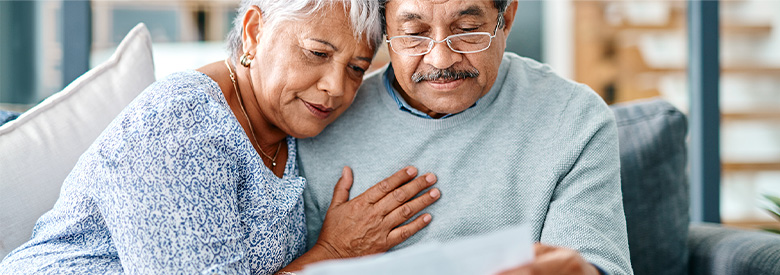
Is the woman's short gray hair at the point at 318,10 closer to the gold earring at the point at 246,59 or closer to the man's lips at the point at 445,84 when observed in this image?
the gold earring at the point at 246,59

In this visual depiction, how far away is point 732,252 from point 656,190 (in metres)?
0.22

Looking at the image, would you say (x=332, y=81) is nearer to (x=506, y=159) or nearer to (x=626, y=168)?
(x=506, y=159)

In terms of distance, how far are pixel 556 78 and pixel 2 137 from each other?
3.99 feet

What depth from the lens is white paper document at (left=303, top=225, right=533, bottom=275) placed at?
66 centimetres

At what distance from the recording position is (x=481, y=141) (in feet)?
4.27

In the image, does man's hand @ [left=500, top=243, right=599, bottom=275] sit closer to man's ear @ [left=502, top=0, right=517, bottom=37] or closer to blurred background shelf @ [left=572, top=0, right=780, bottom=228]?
man's ear @ [left=502, top=0, right=517, bottom=37]

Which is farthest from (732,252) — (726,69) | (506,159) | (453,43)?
(726,69)

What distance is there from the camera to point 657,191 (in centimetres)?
150

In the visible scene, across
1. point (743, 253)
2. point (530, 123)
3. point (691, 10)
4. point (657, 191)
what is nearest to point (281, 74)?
point (530, 123)

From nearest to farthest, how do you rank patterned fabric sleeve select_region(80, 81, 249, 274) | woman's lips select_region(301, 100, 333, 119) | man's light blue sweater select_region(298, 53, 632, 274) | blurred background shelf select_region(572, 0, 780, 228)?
patterned fabric sleeve select_region(80, 81, 249, 274), man's light blue sweater select_region(298, 53, 632, 274), woman's lips select_region(301, 100, 333, 119), blurred background shelf select_region(572, 0, 780, 228)

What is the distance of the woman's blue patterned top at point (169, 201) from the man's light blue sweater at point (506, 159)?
0.69 feet

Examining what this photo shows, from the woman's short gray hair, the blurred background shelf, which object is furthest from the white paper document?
the blurred background shelf

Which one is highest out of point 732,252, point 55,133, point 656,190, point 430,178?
point 55,133

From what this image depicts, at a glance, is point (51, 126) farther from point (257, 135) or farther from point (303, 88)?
point (303, 88)
